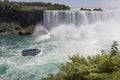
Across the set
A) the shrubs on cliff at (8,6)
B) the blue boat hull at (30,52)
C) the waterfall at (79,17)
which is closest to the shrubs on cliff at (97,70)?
the blue boat hull at (30,52)

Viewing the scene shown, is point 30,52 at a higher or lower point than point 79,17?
lower

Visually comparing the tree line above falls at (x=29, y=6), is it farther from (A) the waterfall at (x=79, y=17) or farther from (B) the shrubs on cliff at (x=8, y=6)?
(A) the waterfall at (x=79, y=17)

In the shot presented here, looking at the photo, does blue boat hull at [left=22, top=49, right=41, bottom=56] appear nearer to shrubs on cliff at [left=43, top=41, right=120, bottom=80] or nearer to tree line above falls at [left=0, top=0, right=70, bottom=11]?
shrubs on cliff at [left=43, top=41, right=120, bottom=80]

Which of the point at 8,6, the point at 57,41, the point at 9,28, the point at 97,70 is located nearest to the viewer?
the point at 97,70

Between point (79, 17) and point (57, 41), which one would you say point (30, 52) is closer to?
point (57, 41)

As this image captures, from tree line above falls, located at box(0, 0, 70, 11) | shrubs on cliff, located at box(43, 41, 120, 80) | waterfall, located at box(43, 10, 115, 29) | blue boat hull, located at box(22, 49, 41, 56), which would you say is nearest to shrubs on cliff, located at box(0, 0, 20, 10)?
tree line above falls, located at box(0, 0, 70, 11)

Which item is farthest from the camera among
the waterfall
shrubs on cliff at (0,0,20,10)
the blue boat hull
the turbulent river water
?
shrubs on cliff at (0,0,20,10)

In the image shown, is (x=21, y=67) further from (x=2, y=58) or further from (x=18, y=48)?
(x=18, y=48)

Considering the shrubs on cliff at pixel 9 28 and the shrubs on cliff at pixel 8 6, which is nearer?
the shrubs on cliff at pixel 9 28

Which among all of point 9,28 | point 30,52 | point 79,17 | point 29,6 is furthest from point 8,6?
point 30,52

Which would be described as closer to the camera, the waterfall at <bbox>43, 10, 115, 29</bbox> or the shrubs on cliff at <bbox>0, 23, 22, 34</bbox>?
the waterfall at <bbox>43, 10, 115, 29</bbox>
